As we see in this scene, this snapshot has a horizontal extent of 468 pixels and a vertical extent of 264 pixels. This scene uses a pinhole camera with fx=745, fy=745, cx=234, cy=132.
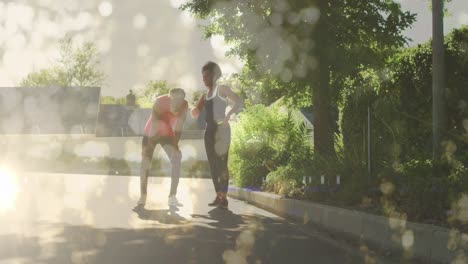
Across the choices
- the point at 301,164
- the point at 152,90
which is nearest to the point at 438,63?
the point at 301,164

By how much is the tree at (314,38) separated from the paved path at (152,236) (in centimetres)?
406

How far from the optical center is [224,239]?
8453mm

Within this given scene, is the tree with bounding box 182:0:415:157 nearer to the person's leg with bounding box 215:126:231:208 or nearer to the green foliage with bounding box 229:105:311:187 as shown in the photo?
the green foliage with bounding box 229:105:311:187

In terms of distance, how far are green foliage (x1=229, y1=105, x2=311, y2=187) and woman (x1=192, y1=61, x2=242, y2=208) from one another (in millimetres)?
4200

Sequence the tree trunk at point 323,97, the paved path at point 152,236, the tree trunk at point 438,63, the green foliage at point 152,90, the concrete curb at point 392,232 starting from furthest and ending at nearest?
the green foliage at point 152,90 → the tree trunk at point 323,97 → the tree trunk at point 438,63 → the paved path at point 152,236 → the concrete curb at point 392,232

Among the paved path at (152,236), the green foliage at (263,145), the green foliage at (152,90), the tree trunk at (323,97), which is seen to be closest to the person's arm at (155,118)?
the paved path at (152,236)

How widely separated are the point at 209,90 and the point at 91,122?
5270cm

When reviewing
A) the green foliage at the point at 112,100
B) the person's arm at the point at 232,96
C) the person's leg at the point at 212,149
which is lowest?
the person's leg at the point at 212,149

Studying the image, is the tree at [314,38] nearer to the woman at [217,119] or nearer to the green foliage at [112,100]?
the woman at [217,119]

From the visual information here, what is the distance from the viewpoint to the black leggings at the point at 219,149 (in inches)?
477

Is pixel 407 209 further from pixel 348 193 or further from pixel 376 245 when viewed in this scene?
pixel 348 193

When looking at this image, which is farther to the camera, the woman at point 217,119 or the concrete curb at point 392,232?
the woman at point 217,119

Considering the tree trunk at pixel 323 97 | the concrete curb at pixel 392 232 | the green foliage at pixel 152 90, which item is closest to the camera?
the concrete curb at pixel 392 232

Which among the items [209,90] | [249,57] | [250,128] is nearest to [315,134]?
[249,57]
